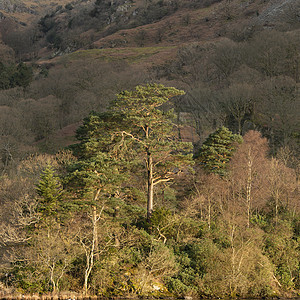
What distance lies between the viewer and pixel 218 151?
3744cm

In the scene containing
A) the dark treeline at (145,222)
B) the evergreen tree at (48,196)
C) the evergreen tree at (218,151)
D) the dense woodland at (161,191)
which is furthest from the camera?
the evergreen tree at (218,151)

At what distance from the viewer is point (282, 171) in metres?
35.4

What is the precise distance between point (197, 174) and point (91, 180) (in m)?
14.3

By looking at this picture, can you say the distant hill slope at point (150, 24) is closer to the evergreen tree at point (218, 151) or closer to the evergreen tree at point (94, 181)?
the evergreen tree at point (218, 151)

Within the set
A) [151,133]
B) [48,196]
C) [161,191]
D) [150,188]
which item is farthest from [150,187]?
[48,196]

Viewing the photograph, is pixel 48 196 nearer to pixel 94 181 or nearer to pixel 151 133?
pixel 94 181

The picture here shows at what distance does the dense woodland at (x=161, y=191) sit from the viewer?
26.3 m

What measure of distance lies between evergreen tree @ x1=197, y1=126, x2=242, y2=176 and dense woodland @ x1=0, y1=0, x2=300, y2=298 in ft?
0.50

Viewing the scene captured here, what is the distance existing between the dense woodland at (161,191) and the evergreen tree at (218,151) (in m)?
0.15

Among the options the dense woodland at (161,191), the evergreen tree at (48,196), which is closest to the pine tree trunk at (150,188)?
the dense woodland at (161,191)

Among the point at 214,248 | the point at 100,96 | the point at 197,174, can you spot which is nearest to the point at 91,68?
the point at 100,96

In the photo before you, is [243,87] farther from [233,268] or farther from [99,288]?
[99,288]

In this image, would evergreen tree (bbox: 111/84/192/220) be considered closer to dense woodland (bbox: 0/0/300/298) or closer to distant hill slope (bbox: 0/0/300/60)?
dense woodland (bbox: 0/0/300/298)

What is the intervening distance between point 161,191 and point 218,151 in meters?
7.35
